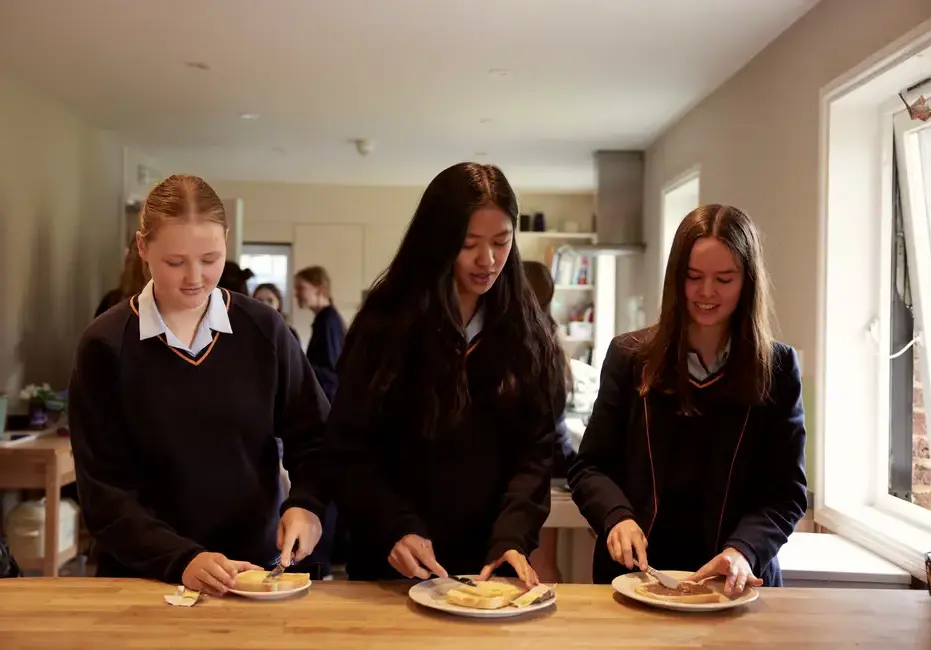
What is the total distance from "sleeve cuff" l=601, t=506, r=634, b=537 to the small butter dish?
61cm

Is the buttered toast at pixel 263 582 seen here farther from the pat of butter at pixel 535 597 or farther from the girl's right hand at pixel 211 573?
the pat of butter at pixel 535 597

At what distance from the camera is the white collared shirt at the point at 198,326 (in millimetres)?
1397

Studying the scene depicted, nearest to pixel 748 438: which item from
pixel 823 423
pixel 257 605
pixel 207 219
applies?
pixel 257 605

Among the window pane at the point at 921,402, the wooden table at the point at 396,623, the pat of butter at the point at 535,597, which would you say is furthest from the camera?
the window pane at the point at 921,402

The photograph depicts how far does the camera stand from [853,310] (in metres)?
2.86

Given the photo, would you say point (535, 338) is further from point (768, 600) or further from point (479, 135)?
point (479, 135)

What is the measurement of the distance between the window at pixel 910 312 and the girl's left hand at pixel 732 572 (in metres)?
1.52

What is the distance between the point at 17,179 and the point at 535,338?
138 inches

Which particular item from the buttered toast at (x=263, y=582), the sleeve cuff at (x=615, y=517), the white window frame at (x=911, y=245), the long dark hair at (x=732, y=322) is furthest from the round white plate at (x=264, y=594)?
the white window frame at (x=911, y=245)

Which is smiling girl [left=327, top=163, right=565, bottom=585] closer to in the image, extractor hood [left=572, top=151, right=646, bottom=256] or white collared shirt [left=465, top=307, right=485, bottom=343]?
white collared shirt [left=465, top=307, right=485, bottom=343]

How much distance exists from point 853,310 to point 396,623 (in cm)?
212

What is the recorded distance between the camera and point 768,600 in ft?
4.42

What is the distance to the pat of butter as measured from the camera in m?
1.26

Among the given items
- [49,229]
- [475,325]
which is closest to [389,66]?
[49,229]
